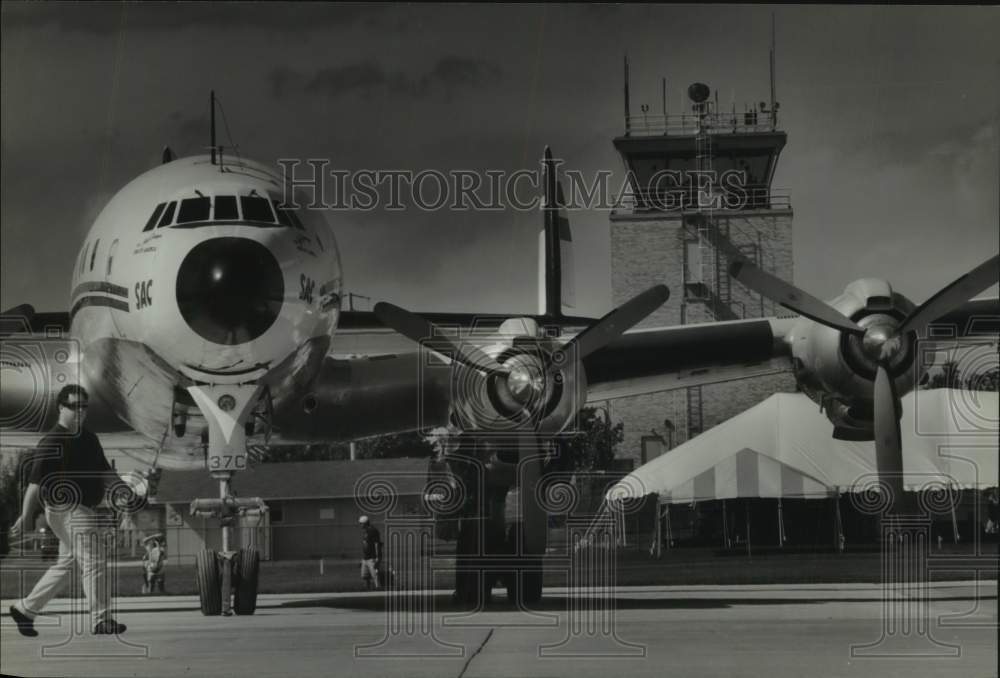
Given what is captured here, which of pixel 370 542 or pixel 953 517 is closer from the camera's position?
pixel 370 542

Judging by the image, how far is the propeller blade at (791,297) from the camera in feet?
41.3

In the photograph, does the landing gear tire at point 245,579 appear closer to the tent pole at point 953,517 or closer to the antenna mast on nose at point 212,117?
the antenna mast on nose at point 212,117

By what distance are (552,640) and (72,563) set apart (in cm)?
389

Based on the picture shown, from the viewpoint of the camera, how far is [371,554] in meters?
15.2

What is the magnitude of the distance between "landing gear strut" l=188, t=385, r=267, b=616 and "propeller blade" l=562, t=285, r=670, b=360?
3.39 m

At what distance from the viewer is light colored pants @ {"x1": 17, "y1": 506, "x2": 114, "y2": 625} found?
9312mm

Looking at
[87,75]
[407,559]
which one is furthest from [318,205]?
[407,559]

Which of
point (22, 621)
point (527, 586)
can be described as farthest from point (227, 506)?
point (527, 586)

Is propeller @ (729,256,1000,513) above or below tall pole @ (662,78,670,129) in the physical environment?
below

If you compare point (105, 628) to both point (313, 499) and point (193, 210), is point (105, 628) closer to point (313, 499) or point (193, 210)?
point (193, 210)

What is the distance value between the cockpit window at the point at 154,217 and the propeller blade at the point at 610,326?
430 cm

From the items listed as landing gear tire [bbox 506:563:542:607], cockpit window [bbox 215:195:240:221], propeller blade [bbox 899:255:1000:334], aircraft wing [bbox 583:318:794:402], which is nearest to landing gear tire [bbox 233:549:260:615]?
landing gear tire [bbox 506:563:542:607]

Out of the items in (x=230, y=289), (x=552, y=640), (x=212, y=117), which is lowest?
(x=552, y=640)

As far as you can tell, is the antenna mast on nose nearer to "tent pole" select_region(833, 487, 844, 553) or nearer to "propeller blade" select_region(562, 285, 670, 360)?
"propeller blade" select_region(562, 285, 670, 360)
